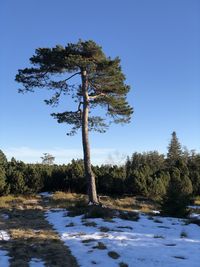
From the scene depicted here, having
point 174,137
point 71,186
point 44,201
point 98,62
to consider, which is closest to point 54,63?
point 98,62

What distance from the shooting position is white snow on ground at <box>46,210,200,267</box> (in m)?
8.16

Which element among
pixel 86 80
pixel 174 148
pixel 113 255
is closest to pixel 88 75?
pixel 86 80

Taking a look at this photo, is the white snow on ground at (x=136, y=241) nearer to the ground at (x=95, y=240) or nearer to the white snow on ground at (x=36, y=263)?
the ground at (x=95, y=240)

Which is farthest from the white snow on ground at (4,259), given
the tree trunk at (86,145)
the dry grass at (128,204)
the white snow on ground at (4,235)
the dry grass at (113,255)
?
the tree trunk at (86,145)

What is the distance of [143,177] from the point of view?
25766 millimetres

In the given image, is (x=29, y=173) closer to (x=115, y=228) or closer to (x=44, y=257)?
(x=115, y=228)

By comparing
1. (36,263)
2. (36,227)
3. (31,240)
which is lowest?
(36,263)

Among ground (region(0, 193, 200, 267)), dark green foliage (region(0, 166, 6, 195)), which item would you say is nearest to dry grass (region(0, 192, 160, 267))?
ground (region(0, 193, 200, 267))

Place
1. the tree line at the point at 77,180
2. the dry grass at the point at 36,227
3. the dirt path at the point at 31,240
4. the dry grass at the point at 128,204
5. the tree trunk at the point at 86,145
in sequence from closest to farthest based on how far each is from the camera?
the dirt path at the point at 31,240 → the dry grass at the point at 36,227 → the dry grass at the point at 128,204 → the tree trunk at the point at 86,145 → the tree line at the point at 77,180

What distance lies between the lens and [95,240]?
10.1m

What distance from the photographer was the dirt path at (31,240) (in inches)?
332

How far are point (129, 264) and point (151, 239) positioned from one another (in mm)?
2434

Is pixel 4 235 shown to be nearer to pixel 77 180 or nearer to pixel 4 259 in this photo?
pixel 4 259

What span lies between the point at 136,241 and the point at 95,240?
3.34ft
